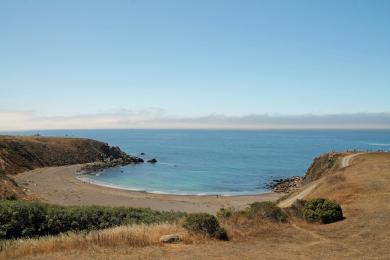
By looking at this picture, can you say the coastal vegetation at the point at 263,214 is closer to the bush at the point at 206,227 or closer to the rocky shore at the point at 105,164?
the bush at the point at 206,227

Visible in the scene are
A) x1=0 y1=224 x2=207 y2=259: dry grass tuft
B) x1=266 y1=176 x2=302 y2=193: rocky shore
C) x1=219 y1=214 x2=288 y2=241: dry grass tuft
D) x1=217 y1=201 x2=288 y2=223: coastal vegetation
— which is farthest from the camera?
x1=266 y1=176 x2=302 y2=193: rocky shore

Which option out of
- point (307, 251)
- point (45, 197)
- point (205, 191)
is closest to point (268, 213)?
point (307, 251)

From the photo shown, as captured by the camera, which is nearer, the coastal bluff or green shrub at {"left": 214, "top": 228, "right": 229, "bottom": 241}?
green shrub at {"left": 214, "top": 228, "right": 229, "bottom": 241}

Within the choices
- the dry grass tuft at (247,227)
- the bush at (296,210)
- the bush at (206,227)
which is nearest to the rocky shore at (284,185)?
the bush at (296,210)

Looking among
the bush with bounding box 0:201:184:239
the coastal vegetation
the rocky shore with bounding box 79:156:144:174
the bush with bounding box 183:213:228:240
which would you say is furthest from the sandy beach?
the bush with bounding box 183:213:228:240

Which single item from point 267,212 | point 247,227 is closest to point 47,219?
point 247,227

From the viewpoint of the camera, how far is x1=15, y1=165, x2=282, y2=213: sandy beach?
52.0 metres

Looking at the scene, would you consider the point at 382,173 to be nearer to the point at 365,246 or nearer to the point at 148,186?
the point at 365,246

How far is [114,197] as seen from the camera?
57906 mm

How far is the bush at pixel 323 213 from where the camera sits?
20281mm

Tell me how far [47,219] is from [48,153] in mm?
85927

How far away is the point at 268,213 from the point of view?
65.4ft

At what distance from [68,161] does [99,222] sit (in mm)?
85699

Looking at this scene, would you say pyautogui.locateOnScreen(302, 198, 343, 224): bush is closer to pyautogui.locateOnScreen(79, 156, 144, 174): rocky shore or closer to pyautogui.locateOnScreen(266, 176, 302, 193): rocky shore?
pyautogui.locateOnScreen(266, 176, 302, 193): rocky shore
